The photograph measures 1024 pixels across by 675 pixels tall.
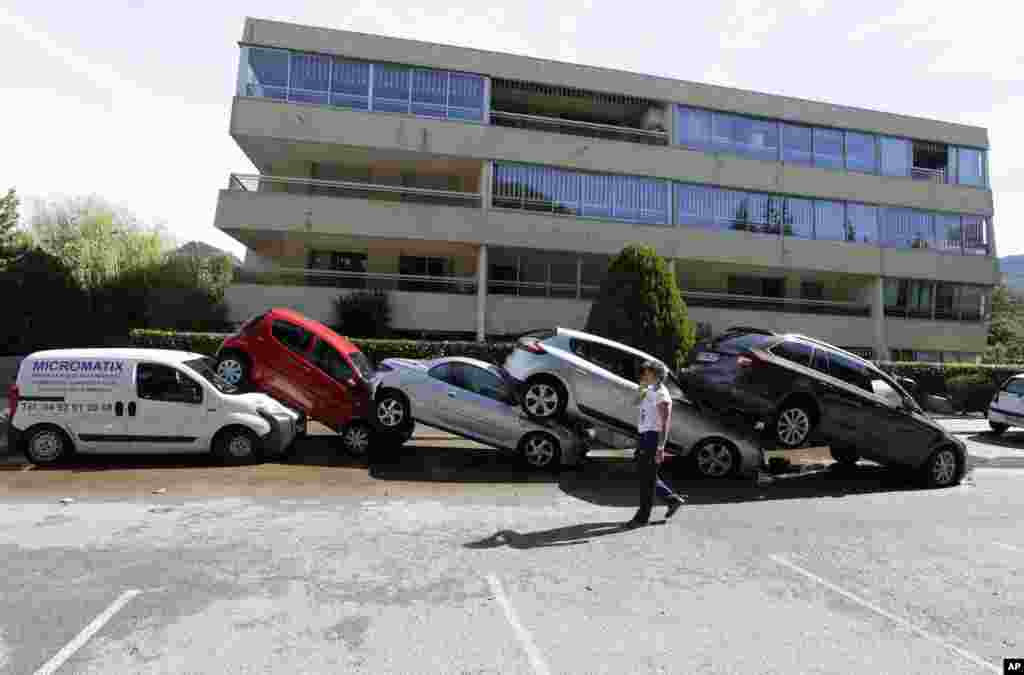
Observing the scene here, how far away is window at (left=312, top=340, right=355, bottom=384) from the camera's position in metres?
9.62

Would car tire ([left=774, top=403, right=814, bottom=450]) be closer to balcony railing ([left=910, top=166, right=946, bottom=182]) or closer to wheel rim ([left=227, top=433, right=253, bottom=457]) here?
wheel rim ([left=227, top=433, right=253, bottom=457])

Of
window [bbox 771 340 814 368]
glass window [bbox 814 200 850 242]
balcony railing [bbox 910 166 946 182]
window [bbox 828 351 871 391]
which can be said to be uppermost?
balcony railing [bbox 910 166 946 182]

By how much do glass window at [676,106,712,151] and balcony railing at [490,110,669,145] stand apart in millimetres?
857

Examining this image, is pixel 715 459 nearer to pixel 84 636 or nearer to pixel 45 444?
pixel 84 636

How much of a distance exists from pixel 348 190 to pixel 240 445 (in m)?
14.0

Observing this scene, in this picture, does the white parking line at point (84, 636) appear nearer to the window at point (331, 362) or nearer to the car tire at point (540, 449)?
the car tire at point (540, 449)

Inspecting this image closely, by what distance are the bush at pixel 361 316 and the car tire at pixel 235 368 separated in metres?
8.23

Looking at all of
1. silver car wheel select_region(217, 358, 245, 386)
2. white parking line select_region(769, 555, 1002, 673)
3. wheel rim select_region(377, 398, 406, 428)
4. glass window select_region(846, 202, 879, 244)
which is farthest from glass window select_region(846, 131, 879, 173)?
silver car wheel select_region(217, 358, 245, 386)

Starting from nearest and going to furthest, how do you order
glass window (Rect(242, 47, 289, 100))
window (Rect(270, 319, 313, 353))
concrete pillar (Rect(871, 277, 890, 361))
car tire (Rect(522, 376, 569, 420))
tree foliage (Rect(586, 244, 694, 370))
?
car tire (Rect(522, 376, 569, 420)), window (Rect(270, 319, 313, 353)), tree foliage (Rect(586, 244, 694, 370)), glass window (Rect(242, 47, 289, 100)), concrete pillar (Rect(871, 277, 890, 361))

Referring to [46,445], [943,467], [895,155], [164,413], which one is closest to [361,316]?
[164,413]

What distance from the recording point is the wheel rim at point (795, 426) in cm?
854

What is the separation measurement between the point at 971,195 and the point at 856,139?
6125mm

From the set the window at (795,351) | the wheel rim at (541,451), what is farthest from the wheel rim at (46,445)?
the window at (795,351)

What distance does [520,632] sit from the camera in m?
3.64
